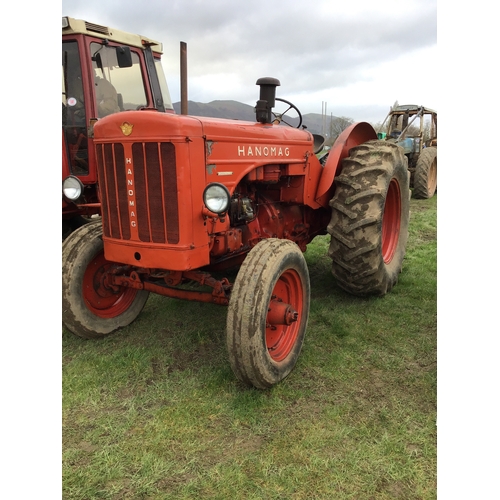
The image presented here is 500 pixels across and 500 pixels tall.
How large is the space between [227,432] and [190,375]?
2.11 ft

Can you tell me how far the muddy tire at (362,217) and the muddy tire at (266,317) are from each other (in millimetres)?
696

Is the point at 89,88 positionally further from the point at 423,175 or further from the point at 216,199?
the point at 423,175

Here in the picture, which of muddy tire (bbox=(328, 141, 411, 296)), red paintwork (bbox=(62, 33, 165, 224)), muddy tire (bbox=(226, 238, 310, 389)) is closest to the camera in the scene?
muddy tire (bbox=(226, 238, 310, 389))

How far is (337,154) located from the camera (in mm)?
3945

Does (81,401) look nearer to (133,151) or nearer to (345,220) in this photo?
(133,151)

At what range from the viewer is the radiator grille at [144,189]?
8.68 ft

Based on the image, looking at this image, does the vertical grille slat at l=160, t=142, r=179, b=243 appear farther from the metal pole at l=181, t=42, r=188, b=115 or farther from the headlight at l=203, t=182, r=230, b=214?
the metal pole at l=181, t=42, r=188, b=115

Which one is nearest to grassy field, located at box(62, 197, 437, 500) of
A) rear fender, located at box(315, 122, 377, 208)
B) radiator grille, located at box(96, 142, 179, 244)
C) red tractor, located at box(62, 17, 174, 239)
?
radiator grille, located at box(96, 142, 179, 244)

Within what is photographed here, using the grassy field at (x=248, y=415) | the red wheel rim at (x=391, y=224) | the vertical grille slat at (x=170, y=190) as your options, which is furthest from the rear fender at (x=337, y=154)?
the vertical grille slat at (x=170, y=190)

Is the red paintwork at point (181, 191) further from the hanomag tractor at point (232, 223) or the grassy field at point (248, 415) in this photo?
the grassy field at point (248, 415)

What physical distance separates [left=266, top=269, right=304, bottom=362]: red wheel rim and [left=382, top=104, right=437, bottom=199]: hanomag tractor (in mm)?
7332

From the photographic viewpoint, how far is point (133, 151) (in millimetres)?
2715

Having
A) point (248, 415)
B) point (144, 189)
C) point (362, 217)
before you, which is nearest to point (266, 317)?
point (248, 415)

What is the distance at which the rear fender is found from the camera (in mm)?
3893
